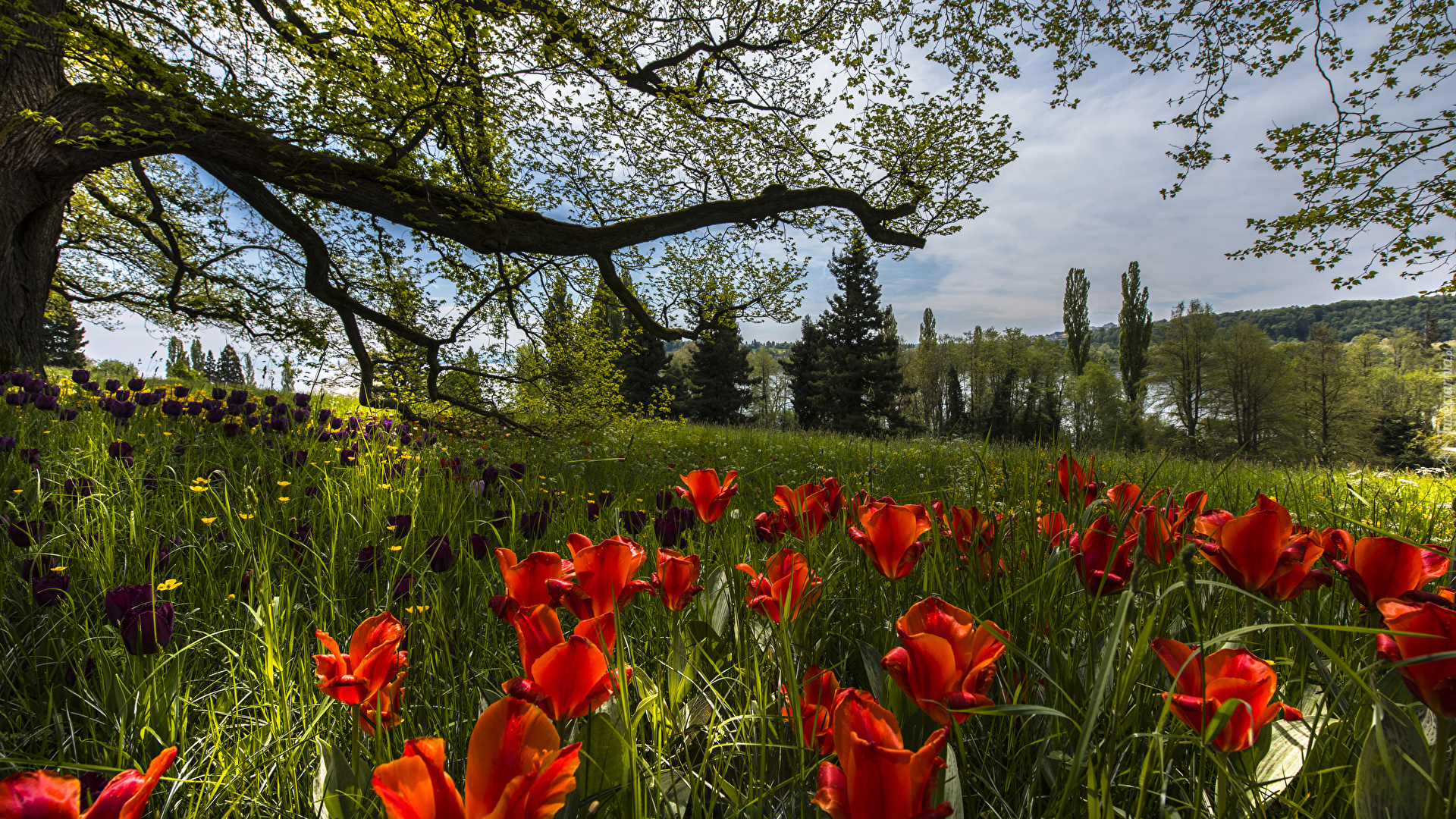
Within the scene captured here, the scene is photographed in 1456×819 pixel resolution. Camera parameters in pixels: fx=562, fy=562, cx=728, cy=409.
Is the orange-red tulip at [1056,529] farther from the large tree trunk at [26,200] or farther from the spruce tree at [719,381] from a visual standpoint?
the spruce tree at [719,381]

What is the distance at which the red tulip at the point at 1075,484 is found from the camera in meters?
1.72

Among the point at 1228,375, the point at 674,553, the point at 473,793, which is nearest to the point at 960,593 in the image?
the point at 674,553

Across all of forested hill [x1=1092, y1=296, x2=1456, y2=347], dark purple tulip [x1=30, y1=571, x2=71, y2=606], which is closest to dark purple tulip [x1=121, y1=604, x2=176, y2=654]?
dark purple tulip [x1=30, y1=571, x2=71, y2=606]

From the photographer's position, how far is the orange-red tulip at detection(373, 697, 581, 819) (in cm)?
49

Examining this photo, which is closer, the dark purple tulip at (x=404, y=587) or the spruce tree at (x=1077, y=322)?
the dark purple tulip at (x=404, y=587)

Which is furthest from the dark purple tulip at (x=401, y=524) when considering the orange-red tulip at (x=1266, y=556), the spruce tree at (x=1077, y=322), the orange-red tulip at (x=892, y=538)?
the spruce tree at (x=1077, y=322)

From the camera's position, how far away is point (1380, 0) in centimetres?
700

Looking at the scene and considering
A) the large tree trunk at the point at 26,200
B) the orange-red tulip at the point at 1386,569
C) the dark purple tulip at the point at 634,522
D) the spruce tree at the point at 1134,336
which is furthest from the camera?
the spruce tree at the point at 1134,336

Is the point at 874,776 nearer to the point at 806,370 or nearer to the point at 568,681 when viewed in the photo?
the point at 568,681

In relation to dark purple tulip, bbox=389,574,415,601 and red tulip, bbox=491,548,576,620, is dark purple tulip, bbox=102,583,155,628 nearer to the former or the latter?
dark purple tulip, bbox=389,574,415,601

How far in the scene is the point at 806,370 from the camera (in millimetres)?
36469

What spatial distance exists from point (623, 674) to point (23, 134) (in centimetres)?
881

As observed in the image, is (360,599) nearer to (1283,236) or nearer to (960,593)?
(960,593)

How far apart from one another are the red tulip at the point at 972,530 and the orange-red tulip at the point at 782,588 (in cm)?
46
